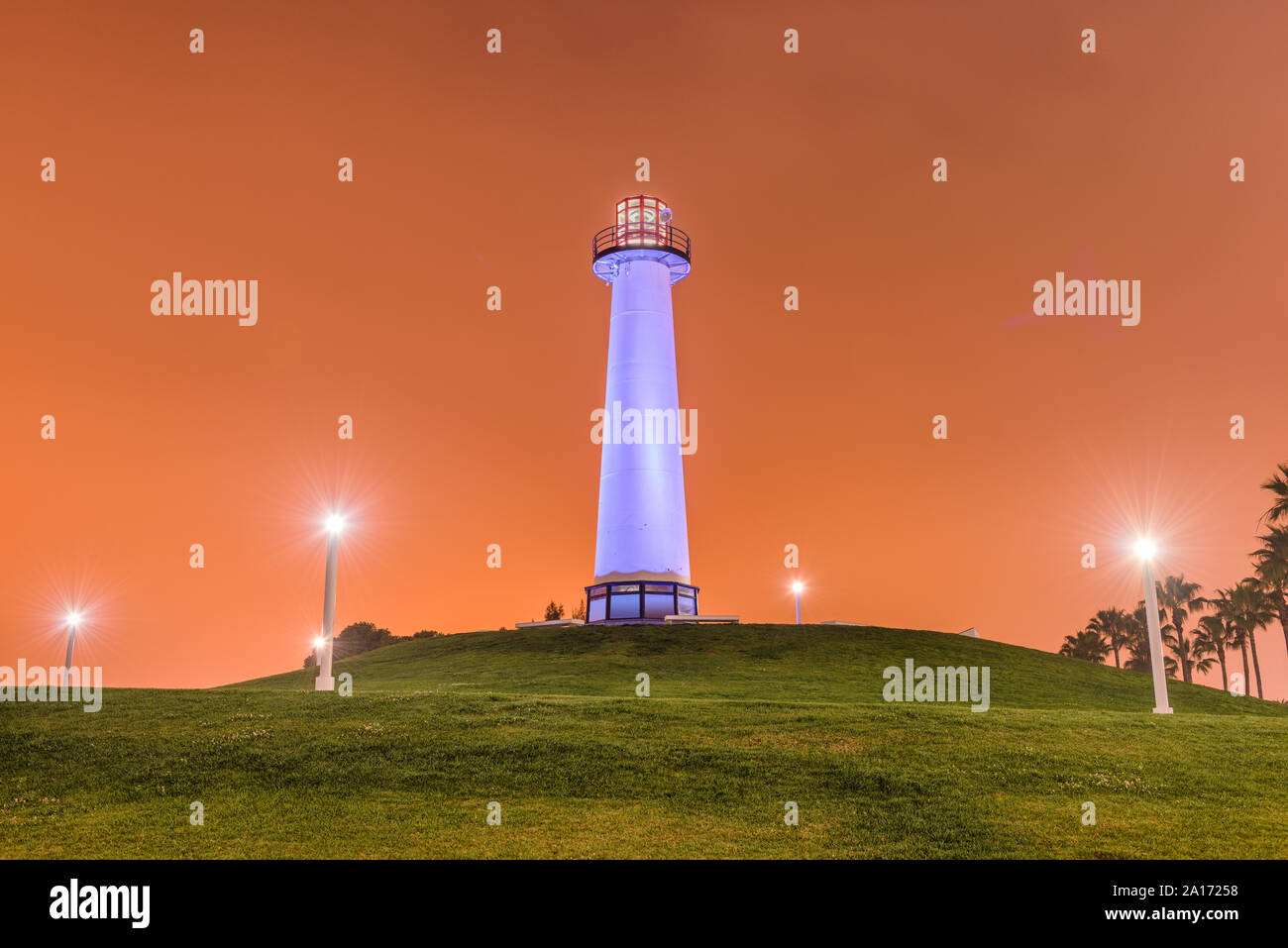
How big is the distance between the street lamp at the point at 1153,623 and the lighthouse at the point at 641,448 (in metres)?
23.7

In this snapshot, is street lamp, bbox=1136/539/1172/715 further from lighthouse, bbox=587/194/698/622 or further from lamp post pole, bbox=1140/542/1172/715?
lighthouse, bbox=587/194/698/622

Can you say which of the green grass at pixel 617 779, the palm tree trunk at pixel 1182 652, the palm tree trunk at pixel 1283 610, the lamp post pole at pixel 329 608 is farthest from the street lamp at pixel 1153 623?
the palm tree trunk at pixel 1182 652

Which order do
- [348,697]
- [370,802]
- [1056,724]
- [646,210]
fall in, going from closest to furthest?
1. [370,802]
2. [1056,724]
3. [348,697]
4. [646,210]

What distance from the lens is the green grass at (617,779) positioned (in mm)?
14469

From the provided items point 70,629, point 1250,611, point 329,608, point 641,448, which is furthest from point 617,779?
point 1250,611

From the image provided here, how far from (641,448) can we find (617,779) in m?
30.5

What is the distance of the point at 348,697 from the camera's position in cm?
2320

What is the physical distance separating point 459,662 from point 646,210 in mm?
26471

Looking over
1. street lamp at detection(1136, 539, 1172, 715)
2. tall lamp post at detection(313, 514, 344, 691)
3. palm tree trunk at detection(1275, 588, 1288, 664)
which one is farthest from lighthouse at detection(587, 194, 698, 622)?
palm tree trunk at detection(1275, 588, 1288, 664)

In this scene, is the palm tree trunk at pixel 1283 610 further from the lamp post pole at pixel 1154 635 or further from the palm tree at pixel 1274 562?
the lamp post pole at pixel 1154 635
